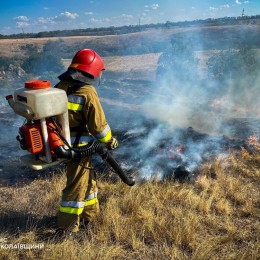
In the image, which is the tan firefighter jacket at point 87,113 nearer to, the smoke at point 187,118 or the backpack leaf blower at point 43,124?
the backpack leaf blower at point 43,124

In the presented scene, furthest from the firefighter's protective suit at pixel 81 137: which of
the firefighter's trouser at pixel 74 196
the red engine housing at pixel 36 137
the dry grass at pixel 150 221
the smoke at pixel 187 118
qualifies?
the smoke at pixel 187 118

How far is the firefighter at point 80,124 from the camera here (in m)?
2.96

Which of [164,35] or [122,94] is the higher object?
[164,35]

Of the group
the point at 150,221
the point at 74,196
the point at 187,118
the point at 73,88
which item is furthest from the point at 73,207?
the point at 187,118

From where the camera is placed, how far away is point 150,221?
3.34 meters

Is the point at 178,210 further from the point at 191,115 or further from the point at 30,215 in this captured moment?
the point at 191,115

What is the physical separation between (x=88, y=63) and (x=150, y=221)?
1.82 metres

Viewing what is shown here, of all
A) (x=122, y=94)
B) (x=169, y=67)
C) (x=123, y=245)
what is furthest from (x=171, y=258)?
(x=169, y=67)

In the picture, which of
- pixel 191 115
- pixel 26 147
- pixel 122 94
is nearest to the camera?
pixel 26 147

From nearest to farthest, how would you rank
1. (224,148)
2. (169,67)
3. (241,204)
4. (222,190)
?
(241,204) → (222,190) → (224,148) → (169,67)

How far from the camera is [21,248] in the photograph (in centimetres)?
295

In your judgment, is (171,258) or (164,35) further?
(164,35)

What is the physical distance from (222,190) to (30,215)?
258 centimetres

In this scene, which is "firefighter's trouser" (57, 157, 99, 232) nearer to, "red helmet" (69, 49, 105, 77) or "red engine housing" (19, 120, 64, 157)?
"red engine housing" (19, 120, 64, 157)
